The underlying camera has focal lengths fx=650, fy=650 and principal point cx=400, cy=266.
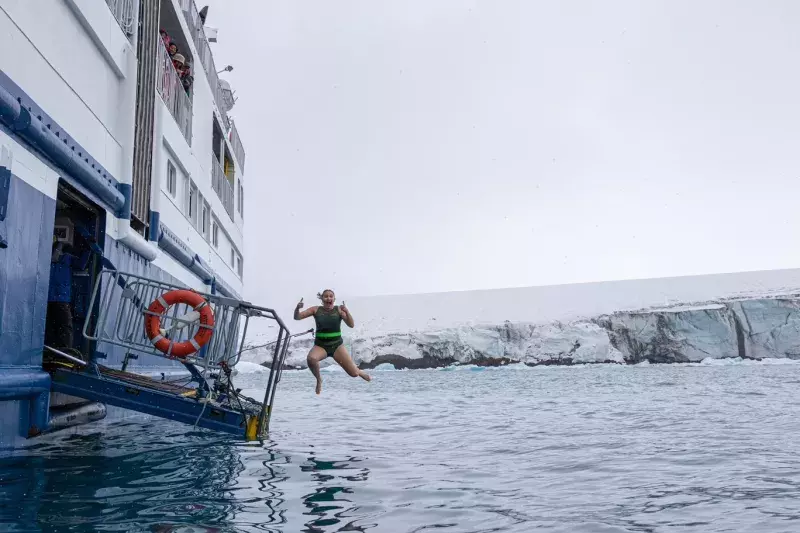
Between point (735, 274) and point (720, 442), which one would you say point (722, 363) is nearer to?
point (720, 442)

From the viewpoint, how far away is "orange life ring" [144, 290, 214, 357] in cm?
686

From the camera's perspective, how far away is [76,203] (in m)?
7.56

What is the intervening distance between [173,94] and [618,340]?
40.9 m

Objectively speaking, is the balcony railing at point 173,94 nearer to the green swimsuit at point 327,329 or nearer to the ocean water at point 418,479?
the green swimsuit at point 327,329

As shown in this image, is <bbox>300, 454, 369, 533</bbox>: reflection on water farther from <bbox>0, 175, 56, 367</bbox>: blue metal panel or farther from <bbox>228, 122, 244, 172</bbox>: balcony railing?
<bbox>228, 122, 244, 172</bbox>: balcony railing

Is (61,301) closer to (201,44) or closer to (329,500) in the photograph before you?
(329,500)

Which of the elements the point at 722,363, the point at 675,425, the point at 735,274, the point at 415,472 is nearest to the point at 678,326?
the point at 722,363

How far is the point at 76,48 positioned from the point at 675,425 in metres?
9.21

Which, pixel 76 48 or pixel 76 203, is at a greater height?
pixel 76 48

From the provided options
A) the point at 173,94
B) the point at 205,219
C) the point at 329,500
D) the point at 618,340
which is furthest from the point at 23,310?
the point at 618,340

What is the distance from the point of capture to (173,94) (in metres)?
12.0

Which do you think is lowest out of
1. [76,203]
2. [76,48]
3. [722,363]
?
[722,363]

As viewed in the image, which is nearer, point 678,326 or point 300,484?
point 300,484

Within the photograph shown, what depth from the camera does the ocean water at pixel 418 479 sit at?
380cm
